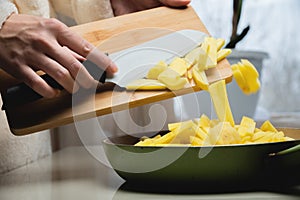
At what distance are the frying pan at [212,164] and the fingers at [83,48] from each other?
0.15 meters

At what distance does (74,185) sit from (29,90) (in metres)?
0.16

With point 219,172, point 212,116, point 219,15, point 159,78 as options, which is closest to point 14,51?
point 159,78

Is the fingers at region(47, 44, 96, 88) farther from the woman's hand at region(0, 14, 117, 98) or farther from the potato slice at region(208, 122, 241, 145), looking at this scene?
the potato slice at region(208, 122, 241, 145)

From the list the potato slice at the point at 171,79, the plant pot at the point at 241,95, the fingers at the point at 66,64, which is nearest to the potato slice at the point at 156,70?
the potato slice at the point at 171,79

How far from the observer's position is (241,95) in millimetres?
1306

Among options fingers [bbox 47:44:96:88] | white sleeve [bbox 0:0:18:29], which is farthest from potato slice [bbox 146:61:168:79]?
white sleeve [bbox 0:0:18:29]

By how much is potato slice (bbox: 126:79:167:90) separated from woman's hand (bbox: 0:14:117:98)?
8 centimetres

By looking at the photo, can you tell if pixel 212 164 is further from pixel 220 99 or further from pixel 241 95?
pixel 241 95

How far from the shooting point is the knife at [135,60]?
779 mm

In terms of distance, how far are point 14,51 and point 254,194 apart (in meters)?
0.39

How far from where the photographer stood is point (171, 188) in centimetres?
68

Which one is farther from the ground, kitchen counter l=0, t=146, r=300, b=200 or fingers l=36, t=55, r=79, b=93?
fingers l=36, t=55, r=79, b=93

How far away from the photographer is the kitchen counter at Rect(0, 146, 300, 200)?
642 millimetres

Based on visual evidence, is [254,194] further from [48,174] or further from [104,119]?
[104,119]
